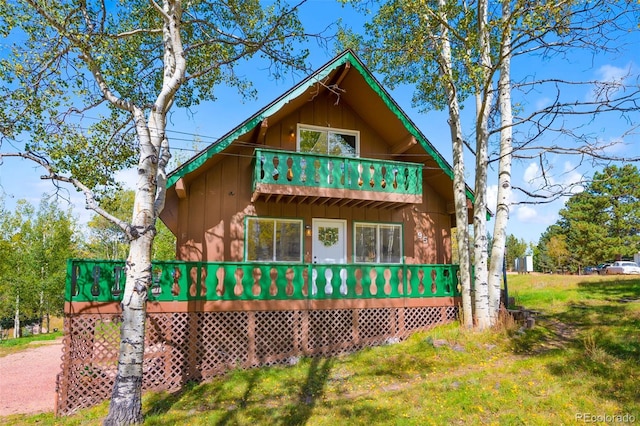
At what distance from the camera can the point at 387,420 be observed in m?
5.48

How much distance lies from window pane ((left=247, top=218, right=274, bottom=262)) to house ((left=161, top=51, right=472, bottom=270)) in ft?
0.09

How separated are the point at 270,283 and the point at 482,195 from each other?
605cm

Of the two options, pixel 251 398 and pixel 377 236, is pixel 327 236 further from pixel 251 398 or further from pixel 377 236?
pixel 251 398

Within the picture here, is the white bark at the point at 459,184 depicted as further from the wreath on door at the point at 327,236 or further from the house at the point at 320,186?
the wreath on door at the point at 327,236

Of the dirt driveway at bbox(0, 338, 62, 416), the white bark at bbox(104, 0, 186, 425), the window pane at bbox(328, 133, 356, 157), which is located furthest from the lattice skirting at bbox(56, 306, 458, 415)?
the window pane at bbox(328, 133, 356, 157)

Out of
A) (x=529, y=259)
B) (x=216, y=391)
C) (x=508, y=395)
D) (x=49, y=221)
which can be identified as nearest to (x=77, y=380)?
(x=216, y=391)

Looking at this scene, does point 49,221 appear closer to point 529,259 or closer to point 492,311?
point 492,311

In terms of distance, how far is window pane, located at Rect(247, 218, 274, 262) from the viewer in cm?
1058

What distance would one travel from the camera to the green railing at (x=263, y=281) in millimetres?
7488

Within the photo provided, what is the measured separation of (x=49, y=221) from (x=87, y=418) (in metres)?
26.8

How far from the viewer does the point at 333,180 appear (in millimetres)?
10180

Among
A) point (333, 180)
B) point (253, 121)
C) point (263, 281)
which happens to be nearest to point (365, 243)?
point (333, 180)

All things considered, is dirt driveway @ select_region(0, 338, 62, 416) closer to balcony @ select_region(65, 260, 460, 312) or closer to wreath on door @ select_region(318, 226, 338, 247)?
balcony @ select_region(65, 260, 460, 312)

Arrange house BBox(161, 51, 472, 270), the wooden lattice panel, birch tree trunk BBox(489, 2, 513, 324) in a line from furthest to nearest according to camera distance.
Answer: house BBox(161, 51, 472, 270) → birch tree trunk BBox(489, 2, 513, 324) → the wooden lattice panel
